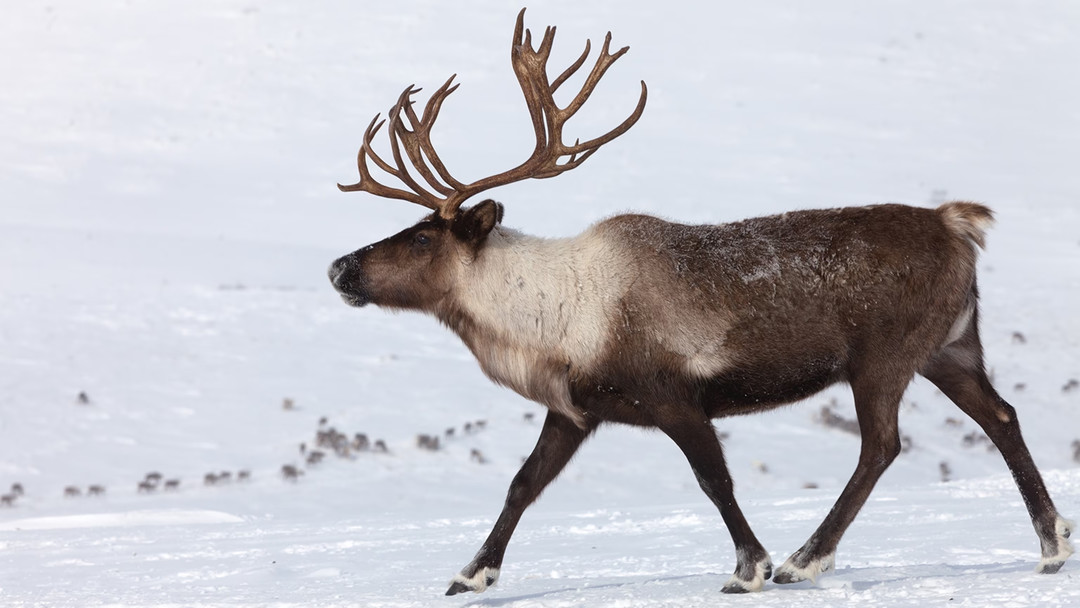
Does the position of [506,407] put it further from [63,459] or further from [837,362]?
[837,362]

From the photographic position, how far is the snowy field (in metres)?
6.78

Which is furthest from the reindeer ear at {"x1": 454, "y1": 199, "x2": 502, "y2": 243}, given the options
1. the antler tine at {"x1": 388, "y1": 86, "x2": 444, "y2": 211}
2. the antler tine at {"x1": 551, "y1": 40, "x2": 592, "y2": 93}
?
the antler tine at {"x1": 551, "y1": 40, "x2": 592, "y2": 93}

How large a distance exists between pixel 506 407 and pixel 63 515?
4.83 metres

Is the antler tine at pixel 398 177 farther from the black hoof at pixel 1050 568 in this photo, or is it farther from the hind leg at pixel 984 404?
the black hoof at pixel 1050 568

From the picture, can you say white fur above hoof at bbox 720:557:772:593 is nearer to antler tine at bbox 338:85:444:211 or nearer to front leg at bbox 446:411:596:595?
front leg at bbox 446:411:596:595

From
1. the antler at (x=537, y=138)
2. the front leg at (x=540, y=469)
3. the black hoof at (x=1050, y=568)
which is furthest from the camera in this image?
the antler at (x=537, y=138)

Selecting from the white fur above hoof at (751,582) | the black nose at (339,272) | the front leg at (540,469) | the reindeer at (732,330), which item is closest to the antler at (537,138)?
the reindeer at (732,330)

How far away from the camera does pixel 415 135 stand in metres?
6.05

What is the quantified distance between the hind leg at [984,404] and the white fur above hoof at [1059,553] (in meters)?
0.11

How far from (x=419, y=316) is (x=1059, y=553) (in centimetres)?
A: 1265

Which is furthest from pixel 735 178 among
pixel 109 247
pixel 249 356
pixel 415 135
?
pixel 415 135

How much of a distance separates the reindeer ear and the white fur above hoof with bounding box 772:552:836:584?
1930 mm

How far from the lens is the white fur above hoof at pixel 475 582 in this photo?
5.42m

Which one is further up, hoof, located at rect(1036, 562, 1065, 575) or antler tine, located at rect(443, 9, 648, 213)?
antler tine, located at rect(443, 9, 648, 213)
